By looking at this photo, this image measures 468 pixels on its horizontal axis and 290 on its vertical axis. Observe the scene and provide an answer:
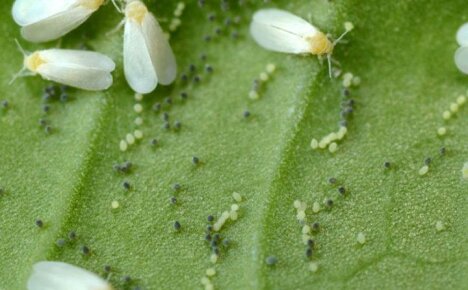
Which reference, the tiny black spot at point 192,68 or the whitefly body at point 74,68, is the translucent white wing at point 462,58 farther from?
the whitefly body at point 74,68

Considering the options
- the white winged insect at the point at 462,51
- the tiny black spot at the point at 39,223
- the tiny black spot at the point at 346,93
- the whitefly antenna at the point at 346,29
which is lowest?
the tiny black spot at the point at 39,223

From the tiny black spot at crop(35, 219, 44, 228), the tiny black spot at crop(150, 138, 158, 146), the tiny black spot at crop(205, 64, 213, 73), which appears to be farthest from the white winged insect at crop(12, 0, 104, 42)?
the tiny black spot at crop(35, 219, 44, 228)

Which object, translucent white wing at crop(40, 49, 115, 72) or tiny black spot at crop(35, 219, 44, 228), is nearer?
tiny black spot at crop(35, 219, 44, 228)

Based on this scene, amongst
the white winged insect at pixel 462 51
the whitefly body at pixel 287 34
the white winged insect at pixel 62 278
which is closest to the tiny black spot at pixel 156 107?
the whitefly body at pixel 287 34

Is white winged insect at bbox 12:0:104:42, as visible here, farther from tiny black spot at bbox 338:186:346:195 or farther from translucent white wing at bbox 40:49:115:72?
tiny black spot at bbox 338:186:346:195

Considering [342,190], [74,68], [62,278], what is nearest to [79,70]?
[74,68]

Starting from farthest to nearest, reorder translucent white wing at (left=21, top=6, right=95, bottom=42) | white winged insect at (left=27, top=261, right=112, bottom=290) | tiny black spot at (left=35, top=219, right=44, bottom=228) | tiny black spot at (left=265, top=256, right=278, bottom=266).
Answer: translucent white wing at (left=21, top=6, right=95, bottom=42) < tiny black spot at (left=35, top=219, right=44, bottom=228) < tiny black spot at (left=265, top=256, right=278, bottom=266) < white winged insect at (left=27, top=261, right=112, bottom=290)

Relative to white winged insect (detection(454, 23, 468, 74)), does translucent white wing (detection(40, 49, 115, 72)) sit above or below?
above
